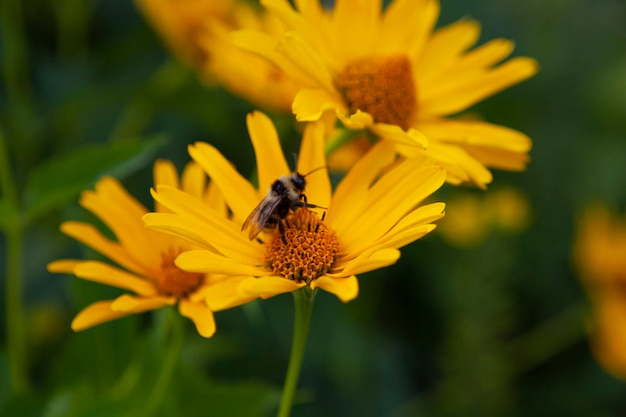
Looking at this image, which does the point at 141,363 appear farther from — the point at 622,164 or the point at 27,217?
the point at 622,164

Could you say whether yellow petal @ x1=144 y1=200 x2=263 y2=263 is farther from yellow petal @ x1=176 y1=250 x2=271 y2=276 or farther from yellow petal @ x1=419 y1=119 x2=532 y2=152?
yellow petal @ x1=419 y1=119 x2=532 y2=152

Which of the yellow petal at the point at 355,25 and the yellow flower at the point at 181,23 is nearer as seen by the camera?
the yellow petal at the point at 355,25

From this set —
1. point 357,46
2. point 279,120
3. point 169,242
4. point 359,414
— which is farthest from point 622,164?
point 169,242

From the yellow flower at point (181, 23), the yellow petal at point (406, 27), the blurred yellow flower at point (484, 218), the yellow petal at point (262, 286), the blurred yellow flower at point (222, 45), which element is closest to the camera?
the yellow petal at point (262, 286)

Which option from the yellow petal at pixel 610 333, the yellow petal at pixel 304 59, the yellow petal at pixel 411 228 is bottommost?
the yellow petal at pixel 610 333

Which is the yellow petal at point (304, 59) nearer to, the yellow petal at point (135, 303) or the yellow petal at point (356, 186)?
the yellow petal at point (356, 186)

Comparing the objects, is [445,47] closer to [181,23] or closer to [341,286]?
[341,286]

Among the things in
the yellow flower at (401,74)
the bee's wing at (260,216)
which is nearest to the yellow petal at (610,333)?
the yellow flower at (401,74)
